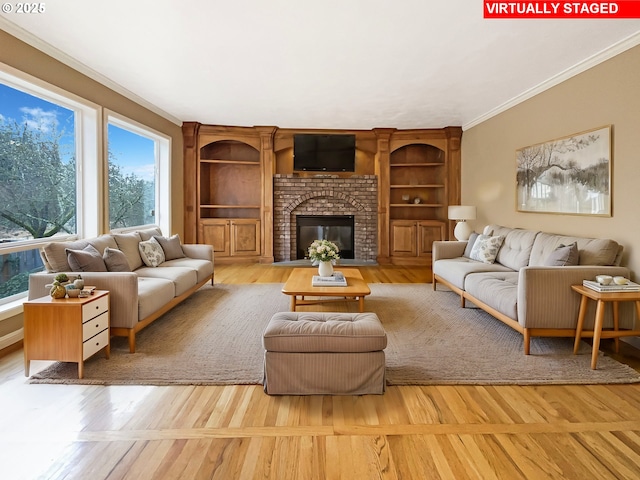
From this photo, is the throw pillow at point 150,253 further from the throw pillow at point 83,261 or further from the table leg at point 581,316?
the table leg at point 581,316

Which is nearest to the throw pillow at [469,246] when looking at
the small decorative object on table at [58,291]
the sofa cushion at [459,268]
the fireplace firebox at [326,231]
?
the sofa cushion at [459,268]

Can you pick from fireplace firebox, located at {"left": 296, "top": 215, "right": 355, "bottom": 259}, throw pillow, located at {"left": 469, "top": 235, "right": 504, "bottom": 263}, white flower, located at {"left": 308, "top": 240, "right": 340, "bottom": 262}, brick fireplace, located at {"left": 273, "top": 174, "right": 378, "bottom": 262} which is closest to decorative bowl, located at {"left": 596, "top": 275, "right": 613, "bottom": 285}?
throw pillow, located at {"left": 469, "top": 235, "right": 504, "bottom": 263}

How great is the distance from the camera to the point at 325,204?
26.4ft

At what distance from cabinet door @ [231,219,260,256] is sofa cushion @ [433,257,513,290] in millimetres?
3819

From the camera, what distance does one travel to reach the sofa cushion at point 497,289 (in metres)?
3.33

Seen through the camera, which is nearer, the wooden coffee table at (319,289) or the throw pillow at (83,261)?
the throw pillow at (83,261)

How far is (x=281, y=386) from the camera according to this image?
8.16ft

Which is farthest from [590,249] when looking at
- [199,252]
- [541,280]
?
[199,252]

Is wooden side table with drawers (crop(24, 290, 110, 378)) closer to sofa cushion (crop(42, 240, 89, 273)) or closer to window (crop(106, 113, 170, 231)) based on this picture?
sofa cushion (crop(42, 240, 89, 273))

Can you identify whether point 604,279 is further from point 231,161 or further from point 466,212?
point 231,161

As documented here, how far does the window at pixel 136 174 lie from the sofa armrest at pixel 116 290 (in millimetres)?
2075

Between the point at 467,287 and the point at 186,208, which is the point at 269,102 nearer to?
the point at 186,208

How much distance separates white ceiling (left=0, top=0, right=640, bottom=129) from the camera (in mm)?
3045

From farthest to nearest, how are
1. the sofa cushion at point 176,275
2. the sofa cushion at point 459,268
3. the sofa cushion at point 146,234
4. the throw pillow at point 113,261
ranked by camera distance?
the sofa cushion at point 146,234 → the sofa cushion at point 459,268 → the sofa cushion at point 176,275 → the throw pillow at point 113,261
